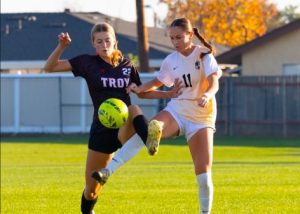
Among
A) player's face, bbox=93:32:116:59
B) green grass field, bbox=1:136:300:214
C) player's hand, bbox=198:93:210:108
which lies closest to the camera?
player's hand, bbox=198:93:210:108

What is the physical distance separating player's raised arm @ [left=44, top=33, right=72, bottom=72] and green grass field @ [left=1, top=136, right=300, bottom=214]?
2930mm

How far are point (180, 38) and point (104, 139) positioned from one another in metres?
1.46

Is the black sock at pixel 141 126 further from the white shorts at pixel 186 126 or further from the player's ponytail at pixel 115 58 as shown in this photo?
the player's ponytail at pixel 115 58

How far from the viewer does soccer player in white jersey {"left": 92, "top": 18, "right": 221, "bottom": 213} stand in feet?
36.1

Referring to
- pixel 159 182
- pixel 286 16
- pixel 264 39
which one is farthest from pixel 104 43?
pixel 286 16

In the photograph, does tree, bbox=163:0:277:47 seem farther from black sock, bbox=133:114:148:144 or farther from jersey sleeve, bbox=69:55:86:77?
black sock, bbox=133:114:148:144

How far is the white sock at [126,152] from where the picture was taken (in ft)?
36.2

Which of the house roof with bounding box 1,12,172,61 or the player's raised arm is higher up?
the house roof with bounding box 1,12,172,61

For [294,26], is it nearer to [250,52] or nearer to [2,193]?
[250,52]

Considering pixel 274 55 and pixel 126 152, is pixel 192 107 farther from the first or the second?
pixel 274 55

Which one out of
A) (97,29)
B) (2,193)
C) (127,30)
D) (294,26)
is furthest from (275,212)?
(127,30)

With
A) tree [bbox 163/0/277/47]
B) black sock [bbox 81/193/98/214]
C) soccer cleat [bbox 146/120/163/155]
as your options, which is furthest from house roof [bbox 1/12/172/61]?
soccer cleat [bbox 146/120/163/155]

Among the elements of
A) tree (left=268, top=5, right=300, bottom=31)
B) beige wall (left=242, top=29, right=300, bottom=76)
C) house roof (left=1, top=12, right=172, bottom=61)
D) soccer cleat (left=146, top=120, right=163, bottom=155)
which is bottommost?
soccer cleat (left=146, top=120, right=163, bottom=155)

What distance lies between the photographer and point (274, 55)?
45.7 m
